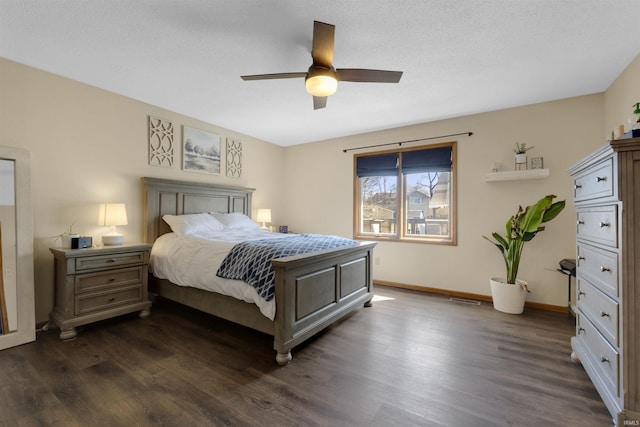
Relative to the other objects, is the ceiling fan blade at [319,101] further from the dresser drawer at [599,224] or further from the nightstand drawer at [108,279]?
the nightstand drawer at [108,279]

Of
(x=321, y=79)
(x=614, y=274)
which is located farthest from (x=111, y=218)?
(x=614, y=274)

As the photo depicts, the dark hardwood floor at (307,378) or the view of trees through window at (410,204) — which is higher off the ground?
the view of trees through window at (410,204)

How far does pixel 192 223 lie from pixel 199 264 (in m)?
1.03

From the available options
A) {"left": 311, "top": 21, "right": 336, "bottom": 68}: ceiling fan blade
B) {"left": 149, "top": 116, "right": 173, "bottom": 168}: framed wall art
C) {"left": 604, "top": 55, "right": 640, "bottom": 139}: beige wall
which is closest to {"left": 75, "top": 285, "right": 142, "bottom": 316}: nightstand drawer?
{"left": 149, "top": 116, "right": 173, "bottom": 168}: framed wall art

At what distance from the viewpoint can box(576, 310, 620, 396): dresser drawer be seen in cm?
148

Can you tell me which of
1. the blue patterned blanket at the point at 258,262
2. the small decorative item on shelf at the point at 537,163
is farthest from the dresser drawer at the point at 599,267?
the blue patterned blanket at the point at 258,262

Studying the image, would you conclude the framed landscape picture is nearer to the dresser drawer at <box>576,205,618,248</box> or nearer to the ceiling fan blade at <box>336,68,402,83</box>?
the ceiling fan blade at <box>336,68,402,83</box>

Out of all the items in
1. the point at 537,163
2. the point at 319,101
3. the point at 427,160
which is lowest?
the point at 537,163

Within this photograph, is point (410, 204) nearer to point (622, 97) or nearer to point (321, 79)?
point (622, 97)

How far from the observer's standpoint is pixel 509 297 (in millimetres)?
3158

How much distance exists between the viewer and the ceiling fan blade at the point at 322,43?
68.6 inches

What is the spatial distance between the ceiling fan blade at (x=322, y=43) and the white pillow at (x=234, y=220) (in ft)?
8.69

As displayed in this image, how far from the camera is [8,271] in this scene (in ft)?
7.76

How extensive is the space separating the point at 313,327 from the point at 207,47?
2.58 metres
